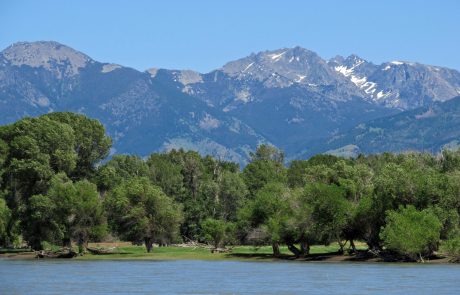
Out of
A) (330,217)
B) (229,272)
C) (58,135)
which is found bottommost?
(229,272)

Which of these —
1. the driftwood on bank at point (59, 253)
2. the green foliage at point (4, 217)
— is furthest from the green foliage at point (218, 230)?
the green foliage at point (4, 217)

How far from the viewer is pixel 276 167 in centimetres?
18562

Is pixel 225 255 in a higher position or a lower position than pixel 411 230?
lower

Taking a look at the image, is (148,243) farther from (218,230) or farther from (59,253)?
(59,253)

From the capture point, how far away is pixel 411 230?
92812 millimetres

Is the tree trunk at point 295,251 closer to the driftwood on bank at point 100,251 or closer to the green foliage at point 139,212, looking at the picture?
the green foliage at point 139,212

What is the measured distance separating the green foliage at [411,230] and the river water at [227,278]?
245 cm

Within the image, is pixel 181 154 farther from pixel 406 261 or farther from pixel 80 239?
pixel 406 261

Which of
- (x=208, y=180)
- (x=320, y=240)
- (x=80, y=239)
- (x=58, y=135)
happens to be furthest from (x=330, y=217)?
(x=208, y=180)

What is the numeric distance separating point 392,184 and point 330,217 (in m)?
7.87

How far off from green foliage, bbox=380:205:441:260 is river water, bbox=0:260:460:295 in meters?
2.45

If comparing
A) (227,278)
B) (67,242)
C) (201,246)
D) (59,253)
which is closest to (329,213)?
(227,278)

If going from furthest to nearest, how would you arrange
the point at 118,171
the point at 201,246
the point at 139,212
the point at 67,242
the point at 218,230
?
the point at 118,171
the point at 201,246
the point at 218,230
the point at 67,242
the point at 139,212

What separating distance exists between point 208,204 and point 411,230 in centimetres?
6574
